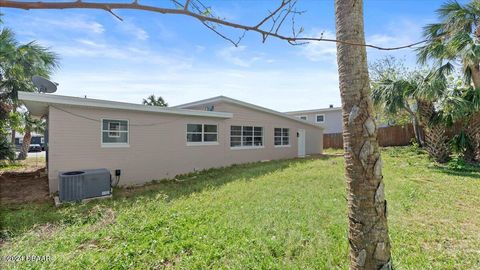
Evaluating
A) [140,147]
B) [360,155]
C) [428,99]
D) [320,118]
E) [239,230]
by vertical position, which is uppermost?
[320,118]

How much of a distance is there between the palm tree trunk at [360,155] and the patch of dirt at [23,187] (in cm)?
807

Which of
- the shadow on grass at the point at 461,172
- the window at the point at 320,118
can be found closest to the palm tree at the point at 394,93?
the shadow on grass at the point at 461,172

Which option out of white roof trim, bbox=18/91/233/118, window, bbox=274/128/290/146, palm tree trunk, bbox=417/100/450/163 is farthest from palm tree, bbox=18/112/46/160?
palm tree trunk, bbox=417/100/450/163

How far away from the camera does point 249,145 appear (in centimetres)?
1391

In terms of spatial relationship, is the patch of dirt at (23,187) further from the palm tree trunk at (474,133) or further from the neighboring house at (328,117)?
the neighboring house at (328,117)

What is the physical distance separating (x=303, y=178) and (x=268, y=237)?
5.05 metres

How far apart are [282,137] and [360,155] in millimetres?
14590

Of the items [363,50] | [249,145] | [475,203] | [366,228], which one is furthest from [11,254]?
[249,145]

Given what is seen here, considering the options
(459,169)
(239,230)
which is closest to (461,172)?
(459,169)

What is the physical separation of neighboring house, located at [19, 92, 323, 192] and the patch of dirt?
63 cm

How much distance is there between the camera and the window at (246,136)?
42.7ft

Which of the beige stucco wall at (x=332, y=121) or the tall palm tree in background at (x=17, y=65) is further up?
the tall palm tree in background at (x=17, y=65)

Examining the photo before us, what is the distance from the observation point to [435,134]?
1114 centimetres

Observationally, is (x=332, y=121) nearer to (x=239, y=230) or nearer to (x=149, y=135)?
(x=149, y=135)
